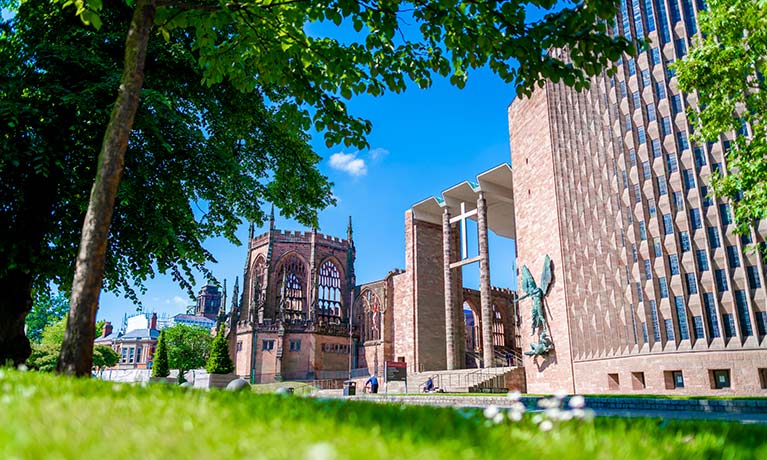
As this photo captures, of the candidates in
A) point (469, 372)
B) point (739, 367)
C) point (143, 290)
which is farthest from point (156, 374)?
point (739, 367)

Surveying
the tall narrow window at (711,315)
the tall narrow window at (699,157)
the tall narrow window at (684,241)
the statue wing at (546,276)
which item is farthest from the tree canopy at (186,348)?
the tall narrow window at (699,157)

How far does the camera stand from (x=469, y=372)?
34.7m

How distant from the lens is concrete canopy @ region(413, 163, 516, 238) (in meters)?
39.3

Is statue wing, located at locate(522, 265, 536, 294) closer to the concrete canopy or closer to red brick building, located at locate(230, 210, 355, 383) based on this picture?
the concrete canopy

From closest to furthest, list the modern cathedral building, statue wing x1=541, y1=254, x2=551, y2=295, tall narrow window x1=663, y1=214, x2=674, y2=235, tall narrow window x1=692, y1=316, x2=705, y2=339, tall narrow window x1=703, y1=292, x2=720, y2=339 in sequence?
the modern cathedral building → tall narrow window x1=703, y1=292, x2=720, y2=339 → tall narrow window x1=692, y1=316, x2=705, y2=339 → tall narrow window x1=663, y1=214, x2=674, y2=235 → statue wing x1=541, y1=254, x2=551, y2=295

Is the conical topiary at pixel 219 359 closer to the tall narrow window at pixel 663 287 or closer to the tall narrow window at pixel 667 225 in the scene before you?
the tall narrow window at pixel 663 287

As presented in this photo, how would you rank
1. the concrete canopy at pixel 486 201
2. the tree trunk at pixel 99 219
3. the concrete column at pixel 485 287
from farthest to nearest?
the concrete canopy at pixel 486 201 < the concrete column at pixel 485 287 < the tree trunk at pixel 99 219

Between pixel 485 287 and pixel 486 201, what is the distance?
6.91 meters

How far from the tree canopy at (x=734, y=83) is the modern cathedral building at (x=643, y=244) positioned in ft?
27.2

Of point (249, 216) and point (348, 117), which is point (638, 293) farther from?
point (348, 117)

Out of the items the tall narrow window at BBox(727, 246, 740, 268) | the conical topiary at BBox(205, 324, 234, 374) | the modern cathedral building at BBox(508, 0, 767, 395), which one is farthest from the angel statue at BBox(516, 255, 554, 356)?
the conical topiary at BBox(205, 324, 234, 374)

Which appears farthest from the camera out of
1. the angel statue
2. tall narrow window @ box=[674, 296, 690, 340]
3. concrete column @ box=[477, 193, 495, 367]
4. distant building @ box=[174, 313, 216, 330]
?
distant building @ box=[174, 313, 216, 330]

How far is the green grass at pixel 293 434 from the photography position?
6.89 feet

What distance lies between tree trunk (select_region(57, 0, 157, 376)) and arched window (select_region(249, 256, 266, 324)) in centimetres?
5314
